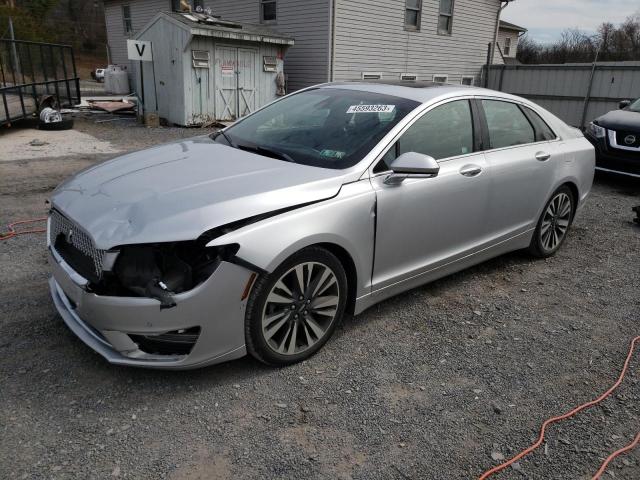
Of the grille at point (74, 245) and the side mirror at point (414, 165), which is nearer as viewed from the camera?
the grille at point (74, 245)

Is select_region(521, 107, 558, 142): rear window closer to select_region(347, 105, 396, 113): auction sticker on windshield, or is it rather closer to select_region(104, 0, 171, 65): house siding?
select_region(347, 105, 396, 113): auction sticker on windshield

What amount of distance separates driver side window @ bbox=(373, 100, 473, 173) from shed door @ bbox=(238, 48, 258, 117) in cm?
1074

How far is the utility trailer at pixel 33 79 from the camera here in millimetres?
11406

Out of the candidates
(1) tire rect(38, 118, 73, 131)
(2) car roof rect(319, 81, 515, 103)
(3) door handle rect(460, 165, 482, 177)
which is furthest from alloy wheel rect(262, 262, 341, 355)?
(1) tire rect(38, 118, 73, 131)

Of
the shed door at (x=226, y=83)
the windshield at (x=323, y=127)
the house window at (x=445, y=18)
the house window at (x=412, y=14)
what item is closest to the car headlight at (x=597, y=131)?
the windshield at (x=323, y=127)

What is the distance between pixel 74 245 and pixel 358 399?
1.77 metres

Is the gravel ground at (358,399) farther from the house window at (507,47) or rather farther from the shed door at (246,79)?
the house window at (507,47)

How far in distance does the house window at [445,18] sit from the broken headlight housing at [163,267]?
18204mm

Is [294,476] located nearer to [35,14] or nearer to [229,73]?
[229,73]

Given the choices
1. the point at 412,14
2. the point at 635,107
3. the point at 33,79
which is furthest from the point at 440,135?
the point at 412,14

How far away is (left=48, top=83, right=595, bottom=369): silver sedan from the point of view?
103 inches

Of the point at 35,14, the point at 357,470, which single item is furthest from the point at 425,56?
the point at 35,14

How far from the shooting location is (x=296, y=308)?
117 inches

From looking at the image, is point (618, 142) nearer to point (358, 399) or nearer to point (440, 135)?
point (440, 135)
